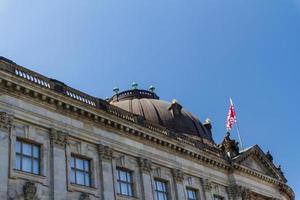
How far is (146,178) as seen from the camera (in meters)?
31.0

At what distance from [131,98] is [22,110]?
2478 cm

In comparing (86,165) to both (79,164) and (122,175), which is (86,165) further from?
(122,175)

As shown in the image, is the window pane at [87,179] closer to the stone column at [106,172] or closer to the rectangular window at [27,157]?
the stone column at [106,172]

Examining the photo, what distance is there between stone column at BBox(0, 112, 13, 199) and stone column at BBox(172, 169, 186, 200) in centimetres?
1268

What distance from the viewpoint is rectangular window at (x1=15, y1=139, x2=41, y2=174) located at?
24562mm

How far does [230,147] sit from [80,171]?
55.1 feet

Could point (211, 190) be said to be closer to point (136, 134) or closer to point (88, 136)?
point (136, 134)

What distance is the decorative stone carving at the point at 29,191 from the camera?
23523 millimetres

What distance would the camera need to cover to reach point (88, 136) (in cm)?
2852

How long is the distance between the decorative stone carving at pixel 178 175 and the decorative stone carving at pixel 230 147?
7480 millimetres

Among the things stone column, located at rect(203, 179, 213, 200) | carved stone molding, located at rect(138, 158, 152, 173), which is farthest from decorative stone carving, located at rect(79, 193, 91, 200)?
stone column, located at rect(203, 179, 213, 200)

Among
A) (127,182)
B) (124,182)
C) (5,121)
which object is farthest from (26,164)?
(127,182)

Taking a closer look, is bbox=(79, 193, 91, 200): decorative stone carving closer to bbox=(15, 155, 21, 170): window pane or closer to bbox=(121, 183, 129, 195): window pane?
bbox=(121, 183, 129, 195): window pane

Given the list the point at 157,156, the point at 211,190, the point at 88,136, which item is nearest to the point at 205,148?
the point at 211,190
